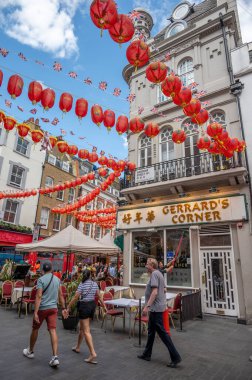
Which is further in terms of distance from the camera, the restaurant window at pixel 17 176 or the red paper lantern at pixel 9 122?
the restaurant window at pixel 17 176

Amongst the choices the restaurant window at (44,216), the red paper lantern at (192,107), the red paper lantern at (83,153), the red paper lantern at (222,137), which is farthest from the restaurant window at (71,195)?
the red paper lantern at (192,107)

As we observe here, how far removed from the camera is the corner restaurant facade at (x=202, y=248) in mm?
9477

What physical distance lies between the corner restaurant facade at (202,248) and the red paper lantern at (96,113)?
5.80 m

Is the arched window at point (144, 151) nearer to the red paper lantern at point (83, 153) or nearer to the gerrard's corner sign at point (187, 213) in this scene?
the gerrard's corner sign at point (187, 213)

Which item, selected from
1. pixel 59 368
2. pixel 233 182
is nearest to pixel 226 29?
pixel 233 182

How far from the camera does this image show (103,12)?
4.57 meters

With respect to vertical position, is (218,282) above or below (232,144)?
below

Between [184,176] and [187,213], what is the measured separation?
5.57 feet

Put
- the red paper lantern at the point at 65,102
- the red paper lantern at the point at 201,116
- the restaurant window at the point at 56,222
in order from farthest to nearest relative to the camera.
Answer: the restaurant window at the point at 56,222, the red paper lantern at the point at 201,116, the red paper lantern at the point at 65,102

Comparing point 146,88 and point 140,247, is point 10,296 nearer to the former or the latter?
point 140,247

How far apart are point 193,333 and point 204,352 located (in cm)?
176

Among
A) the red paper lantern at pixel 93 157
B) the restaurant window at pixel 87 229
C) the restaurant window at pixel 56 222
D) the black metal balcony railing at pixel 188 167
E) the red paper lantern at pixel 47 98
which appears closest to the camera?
the red paper lantern at pixel 47 98

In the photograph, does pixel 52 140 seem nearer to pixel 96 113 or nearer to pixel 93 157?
pixel 93 157

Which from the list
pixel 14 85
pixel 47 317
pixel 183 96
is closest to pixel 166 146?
pixel 183 96
